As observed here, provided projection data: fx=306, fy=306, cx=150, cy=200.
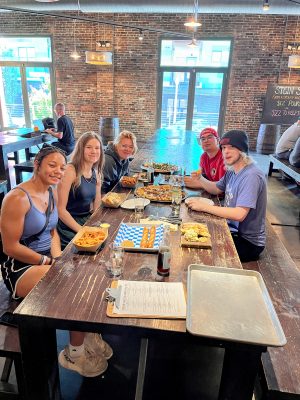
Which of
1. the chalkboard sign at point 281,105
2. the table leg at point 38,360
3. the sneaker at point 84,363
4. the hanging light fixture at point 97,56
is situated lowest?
the sneaker at point 84,363

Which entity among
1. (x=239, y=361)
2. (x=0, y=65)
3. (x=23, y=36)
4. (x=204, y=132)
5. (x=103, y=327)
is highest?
(x=23, y=36)

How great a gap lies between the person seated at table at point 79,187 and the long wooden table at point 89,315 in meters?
0.77

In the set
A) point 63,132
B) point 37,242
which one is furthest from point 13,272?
point 63,132

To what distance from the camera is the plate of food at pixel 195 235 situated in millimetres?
1742

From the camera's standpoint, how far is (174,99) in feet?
28.9

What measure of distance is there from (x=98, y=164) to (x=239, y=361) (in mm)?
1966

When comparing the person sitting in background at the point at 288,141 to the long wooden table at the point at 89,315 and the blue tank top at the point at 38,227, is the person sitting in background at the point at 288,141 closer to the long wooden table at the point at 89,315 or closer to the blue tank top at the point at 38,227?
the long wooden table at the point at 89,315

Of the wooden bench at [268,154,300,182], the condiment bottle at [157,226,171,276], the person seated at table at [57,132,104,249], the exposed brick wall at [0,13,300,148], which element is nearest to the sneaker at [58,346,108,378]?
the condiment bottle at [157,226,171,276]

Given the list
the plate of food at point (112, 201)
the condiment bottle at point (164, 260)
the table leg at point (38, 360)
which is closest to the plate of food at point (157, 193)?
the plate of food at point (112, 201)

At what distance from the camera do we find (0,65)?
9.30 m

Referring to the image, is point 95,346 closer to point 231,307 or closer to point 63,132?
point 231,307

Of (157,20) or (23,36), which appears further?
(23,36)

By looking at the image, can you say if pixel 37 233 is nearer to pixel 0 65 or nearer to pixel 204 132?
pixel 204 132

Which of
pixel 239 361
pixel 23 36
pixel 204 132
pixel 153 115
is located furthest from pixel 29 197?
pixel 23 36
